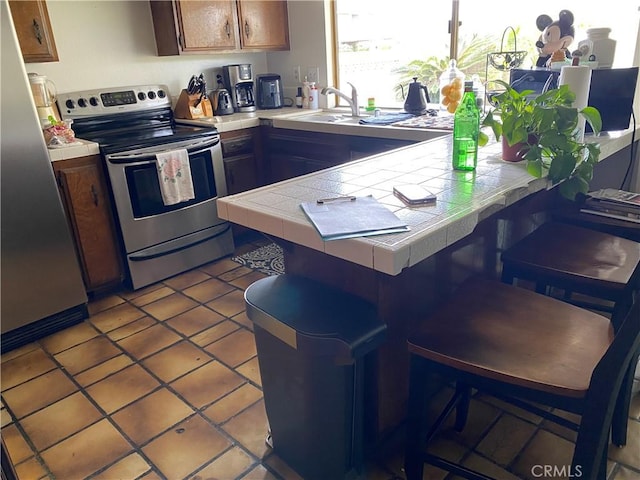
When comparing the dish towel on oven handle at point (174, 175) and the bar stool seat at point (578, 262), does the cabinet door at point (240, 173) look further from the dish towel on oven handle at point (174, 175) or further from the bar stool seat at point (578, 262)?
the bar stool seat at point (578, 262)

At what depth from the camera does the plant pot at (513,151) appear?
1609 millimetres

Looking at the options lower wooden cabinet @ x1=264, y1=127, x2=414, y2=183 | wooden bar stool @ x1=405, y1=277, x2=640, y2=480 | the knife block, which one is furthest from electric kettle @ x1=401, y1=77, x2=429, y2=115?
wooden bar stool @ x1=405, y1=277, x2=640, y2=480

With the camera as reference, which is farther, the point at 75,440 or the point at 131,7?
the point at 131,7

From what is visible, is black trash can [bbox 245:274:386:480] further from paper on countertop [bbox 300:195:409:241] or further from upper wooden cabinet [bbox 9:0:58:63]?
upper wooden cabinet [bbox 9:0:58:63]

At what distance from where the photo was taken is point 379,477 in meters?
1.54

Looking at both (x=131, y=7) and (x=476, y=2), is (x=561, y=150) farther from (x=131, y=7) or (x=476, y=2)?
(x=131, y=7)

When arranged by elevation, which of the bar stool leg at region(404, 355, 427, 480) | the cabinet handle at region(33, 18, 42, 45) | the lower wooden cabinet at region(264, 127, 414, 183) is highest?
the cabinet handle at region(33, 18, 42, 45)

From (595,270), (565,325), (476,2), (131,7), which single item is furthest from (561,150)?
(131,7)

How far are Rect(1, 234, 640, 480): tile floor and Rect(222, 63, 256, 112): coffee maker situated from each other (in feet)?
5.51

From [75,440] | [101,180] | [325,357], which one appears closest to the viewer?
[325,357]

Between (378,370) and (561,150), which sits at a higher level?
(561,150)

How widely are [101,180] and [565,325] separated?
2.41 metres

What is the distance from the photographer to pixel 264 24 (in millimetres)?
3561

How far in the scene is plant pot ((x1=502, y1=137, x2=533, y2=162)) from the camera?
1.61m
